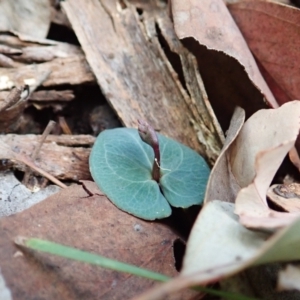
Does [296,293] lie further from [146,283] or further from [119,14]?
[119,14]

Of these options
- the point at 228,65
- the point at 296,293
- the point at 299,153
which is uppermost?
the point at 228,65

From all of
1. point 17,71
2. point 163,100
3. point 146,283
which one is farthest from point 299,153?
point 17,71

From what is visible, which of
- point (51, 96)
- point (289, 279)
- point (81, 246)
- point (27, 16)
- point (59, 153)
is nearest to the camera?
point (289, 279)

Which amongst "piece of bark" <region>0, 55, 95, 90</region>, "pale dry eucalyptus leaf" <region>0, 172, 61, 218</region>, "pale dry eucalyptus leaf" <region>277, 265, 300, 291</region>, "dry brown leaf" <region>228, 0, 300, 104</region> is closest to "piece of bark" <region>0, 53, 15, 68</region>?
"piece of bark" <region>0, 55, 95, 90</region>

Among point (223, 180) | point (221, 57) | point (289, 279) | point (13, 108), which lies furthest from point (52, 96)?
point (289, 279)

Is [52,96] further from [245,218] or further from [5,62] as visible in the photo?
[245,218]

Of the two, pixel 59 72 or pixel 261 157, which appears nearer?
pixel 261 157

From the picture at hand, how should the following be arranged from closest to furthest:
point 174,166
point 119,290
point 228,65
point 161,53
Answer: point 119,290 < point 174,166 < point 228,65 < point 161,53
